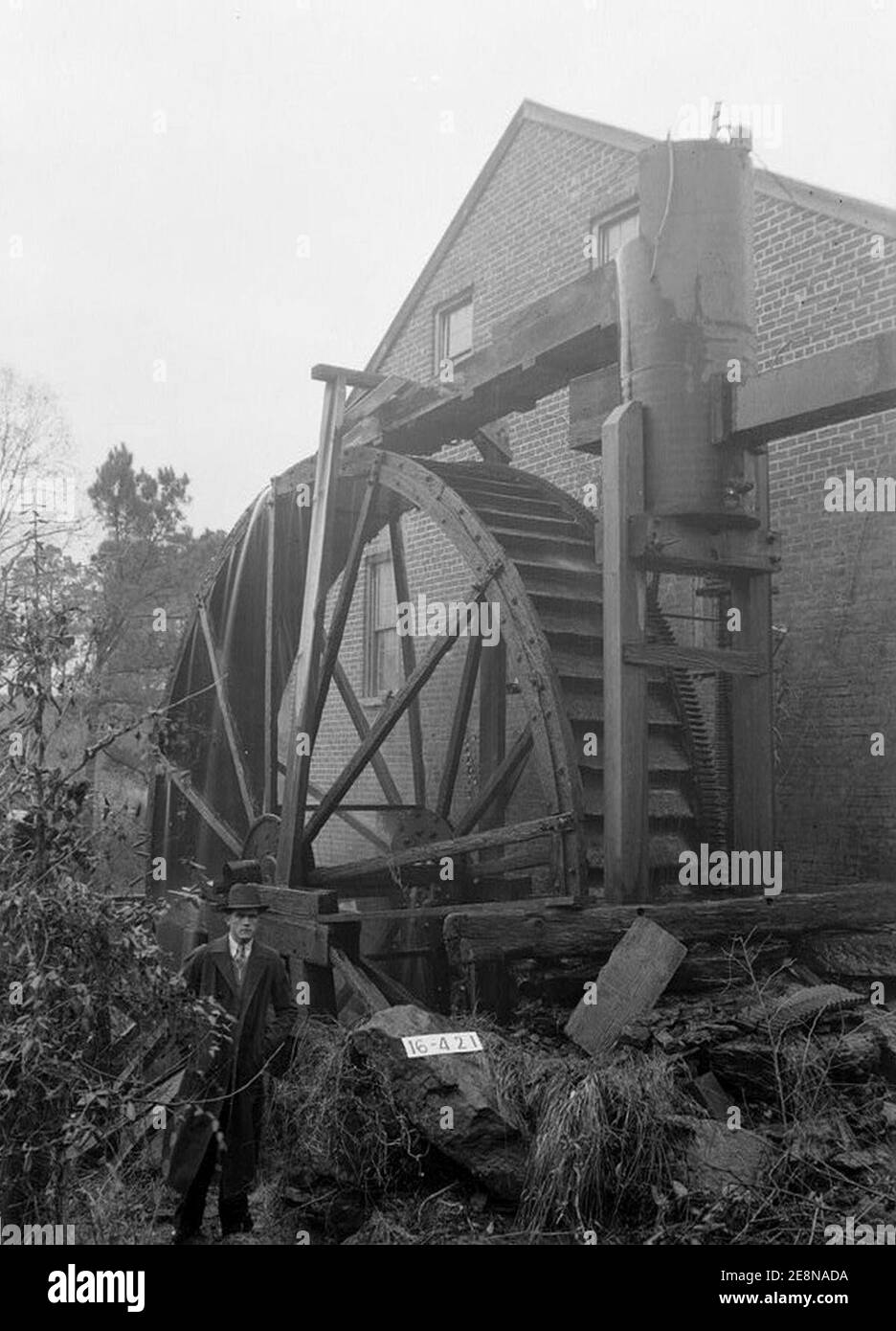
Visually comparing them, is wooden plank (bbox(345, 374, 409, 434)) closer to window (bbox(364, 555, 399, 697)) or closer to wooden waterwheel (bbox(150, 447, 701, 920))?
wooden waterwheel (bbox(150, 447, 701, 920))

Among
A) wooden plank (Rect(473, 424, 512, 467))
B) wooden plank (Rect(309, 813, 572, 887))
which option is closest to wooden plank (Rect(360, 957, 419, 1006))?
wooden plank (Rect(309, 813, 572, 887))

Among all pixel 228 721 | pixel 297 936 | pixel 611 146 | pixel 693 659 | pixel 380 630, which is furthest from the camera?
pixel 380 630

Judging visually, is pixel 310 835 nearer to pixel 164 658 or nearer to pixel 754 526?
pixel 754 526

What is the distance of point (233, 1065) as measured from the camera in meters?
5.27

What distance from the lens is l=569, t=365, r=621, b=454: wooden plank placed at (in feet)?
23.9

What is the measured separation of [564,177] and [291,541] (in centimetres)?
440

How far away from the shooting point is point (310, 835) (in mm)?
8203

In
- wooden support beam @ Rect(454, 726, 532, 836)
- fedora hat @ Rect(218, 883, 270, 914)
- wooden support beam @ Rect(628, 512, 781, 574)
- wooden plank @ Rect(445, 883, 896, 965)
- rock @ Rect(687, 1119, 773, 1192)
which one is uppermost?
wooden support beam @ Rect(628, 512, 781, 574)

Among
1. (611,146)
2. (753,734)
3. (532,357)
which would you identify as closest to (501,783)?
(753,734)

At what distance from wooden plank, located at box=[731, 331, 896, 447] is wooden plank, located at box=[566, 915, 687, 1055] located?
2.44 meters

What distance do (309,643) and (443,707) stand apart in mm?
4426

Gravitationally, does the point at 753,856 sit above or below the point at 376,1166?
above

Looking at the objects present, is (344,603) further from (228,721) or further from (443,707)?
(443,707)

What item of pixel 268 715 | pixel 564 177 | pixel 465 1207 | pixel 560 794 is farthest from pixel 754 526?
pixel 564 177
